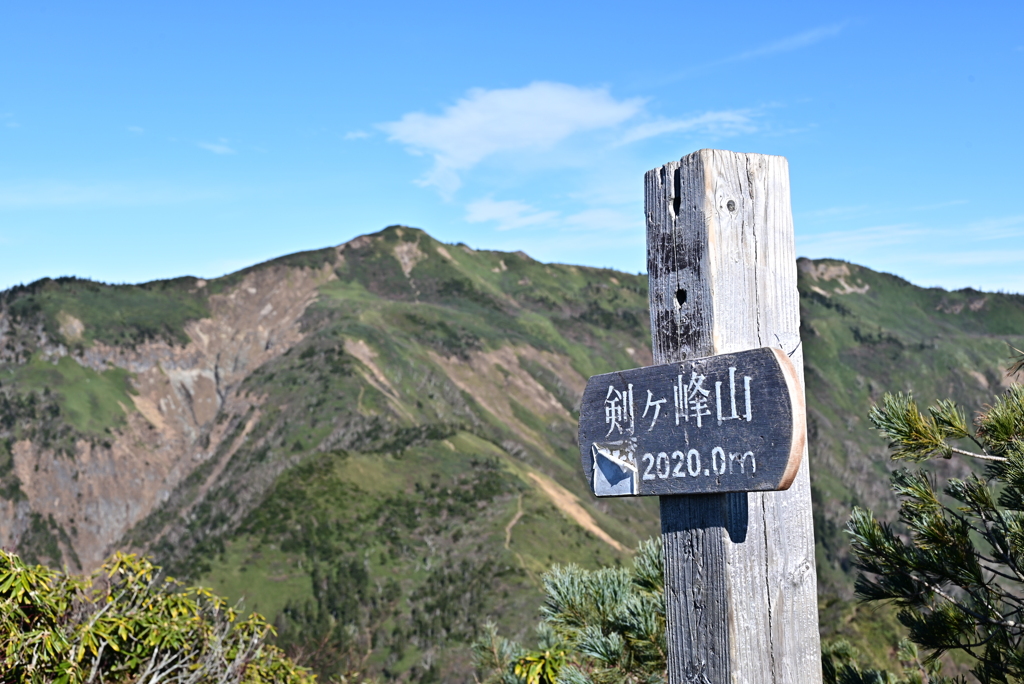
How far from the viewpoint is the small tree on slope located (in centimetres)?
380

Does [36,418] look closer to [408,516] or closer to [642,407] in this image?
[408,516]

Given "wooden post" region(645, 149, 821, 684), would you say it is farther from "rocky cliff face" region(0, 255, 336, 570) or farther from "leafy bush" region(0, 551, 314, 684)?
"rocky cliff face" region(0, 255, 336, 570)

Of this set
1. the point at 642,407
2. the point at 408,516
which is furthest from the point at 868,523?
the point at 408,516

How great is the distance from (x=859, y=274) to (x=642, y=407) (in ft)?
479

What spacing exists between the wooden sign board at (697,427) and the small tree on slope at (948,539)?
6.08ft

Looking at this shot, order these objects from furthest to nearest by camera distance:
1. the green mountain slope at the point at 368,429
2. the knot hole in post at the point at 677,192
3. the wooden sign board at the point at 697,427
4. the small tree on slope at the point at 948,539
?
the green mountain slope at the point at 368,429, the small tree on slope at the point at 948,539, the knot hole in post at the point at 677,192, the wooden sign board at the point at 697,427

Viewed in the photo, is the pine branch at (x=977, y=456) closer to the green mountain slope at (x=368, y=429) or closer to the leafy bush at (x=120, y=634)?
the leafy bush at (x=120, y=634)

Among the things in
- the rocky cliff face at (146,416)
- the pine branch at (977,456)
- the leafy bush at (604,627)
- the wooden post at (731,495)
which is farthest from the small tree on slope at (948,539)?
the rocky cliff face at (146,416)

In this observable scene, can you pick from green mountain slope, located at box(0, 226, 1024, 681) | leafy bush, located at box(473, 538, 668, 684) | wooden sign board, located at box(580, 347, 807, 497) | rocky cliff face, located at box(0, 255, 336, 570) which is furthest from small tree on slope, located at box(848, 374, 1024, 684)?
rocky cliff face, located at box(0, 255, 336, 570)

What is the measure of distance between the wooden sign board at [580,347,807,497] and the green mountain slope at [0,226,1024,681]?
11988mm

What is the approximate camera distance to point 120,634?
556 centimetres

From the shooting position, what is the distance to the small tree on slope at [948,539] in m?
3.80

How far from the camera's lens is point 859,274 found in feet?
452

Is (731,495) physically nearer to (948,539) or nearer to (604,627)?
(948,539)
